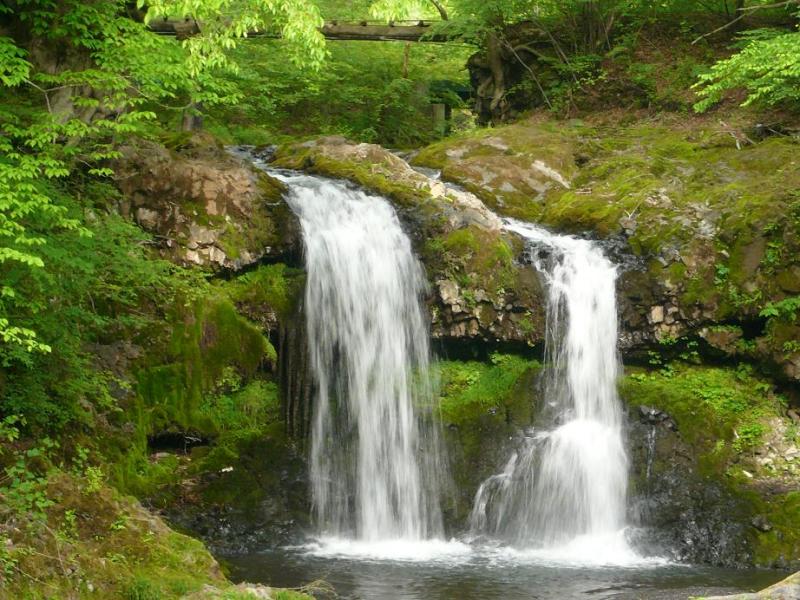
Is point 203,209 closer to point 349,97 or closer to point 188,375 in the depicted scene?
point 188,375

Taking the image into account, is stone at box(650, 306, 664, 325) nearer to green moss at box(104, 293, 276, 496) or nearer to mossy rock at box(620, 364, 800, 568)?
mossy rock at box(620, 364, 800, 568)

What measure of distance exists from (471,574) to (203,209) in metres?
5.59

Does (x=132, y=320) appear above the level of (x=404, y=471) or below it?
above

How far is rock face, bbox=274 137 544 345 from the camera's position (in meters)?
11.6

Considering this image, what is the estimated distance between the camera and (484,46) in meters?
18.3

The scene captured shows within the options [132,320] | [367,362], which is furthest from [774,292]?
[132,320]

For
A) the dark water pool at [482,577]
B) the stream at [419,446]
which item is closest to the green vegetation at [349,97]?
the stream at [419,446]

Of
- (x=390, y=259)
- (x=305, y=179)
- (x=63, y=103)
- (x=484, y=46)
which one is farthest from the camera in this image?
(x=484, y=46)

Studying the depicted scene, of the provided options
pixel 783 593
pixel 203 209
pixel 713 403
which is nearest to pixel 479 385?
pixel 713 403

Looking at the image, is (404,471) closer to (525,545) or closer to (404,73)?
(525,545)

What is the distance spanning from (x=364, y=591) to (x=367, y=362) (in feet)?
12.0

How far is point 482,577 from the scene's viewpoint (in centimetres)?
875

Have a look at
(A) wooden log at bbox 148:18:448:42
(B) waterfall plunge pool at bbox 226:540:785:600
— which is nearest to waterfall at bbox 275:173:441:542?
(B) waterfall plunge pool at bbox 226:540:785:600

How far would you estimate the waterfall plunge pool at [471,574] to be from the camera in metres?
8.20
